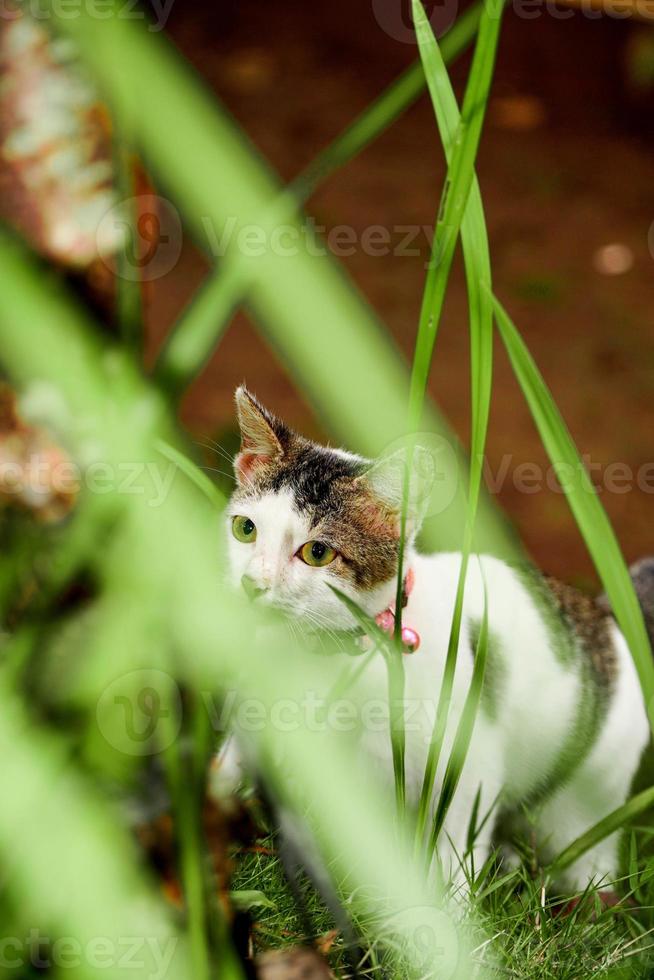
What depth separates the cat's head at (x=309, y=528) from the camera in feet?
2.14

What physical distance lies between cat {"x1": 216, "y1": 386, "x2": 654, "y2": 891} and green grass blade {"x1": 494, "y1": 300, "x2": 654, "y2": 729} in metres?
0.08

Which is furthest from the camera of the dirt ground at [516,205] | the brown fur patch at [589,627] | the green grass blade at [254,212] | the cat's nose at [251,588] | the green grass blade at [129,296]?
the dirt ground at [516,205]

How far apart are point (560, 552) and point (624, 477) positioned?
0.19m

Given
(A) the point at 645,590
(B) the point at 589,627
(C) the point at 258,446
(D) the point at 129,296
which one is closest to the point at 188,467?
(D) the point at 129,296

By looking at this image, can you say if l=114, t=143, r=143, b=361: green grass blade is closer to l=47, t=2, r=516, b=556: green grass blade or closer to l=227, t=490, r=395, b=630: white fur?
l=47, t=2, r=516, b=556: green grass blade

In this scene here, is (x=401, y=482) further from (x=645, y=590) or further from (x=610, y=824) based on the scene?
(x=645, y=590)

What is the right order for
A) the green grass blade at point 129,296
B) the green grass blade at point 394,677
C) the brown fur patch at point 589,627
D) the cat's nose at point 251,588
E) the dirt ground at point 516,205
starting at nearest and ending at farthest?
the green grass blade at point 129,296 → the green grass blade at point 394,677 → the cat's nose at point 251,588 → the brown fur patch at point 589,627 → the dirt ground at point 516,205

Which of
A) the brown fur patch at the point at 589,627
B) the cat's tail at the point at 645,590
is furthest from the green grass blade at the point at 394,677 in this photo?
the cat's tail at the point at 645,590

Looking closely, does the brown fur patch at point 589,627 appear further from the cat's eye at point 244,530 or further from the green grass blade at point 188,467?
the green grass blade at point 188,467

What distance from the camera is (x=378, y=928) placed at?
61cm

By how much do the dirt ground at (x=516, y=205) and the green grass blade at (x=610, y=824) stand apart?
1.06 m

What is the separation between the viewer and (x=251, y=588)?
2.13 ft

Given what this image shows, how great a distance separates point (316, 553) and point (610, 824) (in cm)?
28

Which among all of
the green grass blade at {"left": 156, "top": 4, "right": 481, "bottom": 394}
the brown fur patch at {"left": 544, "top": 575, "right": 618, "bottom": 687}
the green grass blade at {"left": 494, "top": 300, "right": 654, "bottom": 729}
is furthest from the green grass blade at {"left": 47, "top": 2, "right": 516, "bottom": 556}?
the brown fur patch at {"left": 544, "top": 575, "right": 618, "bottom": 687}
